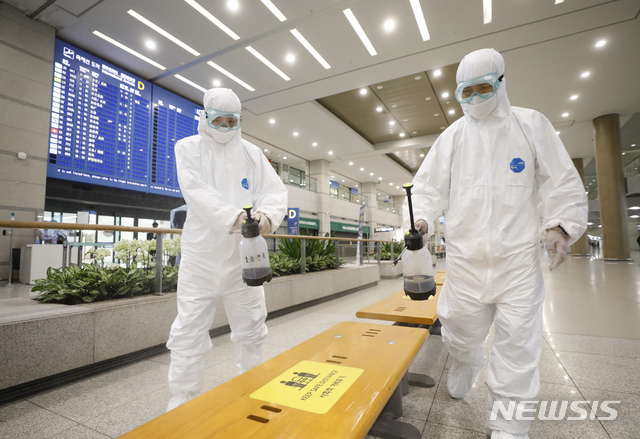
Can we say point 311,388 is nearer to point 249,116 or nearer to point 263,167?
point 263,167

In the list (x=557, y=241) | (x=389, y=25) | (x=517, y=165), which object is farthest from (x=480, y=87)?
(x=389, y=25)

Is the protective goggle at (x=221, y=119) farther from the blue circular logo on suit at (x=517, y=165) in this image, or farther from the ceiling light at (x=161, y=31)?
the ceiling light at (x=161, y=31)

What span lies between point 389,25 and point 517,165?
6028 mm

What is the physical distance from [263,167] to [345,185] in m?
20.6

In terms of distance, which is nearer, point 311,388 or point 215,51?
point 311,388

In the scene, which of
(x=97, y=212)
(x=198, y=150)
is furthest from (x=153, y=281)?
(x=97, y=212)

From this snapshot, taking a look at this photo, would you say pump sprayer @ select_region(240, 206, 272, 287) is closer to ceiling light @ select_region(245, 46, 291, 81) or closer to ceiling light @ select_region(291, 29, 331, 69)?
ceiling light @ select_region(291, 29, 331, 69)

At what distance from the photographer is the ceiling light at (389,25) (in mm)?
6281

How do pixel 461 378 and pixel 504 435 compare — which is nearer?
pixel 504 435

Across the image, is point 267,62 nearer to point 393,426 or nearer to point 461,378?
point 461,378

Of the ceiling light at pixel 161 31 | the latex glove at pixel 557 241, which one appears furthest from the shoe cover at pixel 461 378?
the ceiling light at pixel 161 31

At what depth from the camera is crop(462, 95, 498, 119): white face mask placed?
5.60 feet

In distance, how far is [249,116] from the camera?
11.0 metres

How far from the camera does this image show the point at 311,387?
1.12 meters
